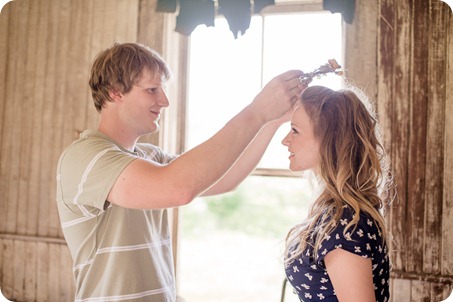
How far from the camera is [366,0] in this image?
7.14 ft

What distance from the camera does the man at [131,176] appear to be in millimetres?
1093

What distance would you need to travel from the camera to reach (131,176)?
1.11 meters

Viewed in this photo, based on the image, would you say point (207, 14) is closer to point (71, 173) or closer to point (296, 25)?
point (296, 25)

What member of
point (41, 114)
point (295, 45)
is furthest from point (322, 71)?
point (41, 114)

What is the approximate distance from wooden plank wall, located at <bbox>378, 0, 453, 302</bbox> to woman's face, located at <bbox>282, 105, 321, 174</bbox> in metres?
0.91

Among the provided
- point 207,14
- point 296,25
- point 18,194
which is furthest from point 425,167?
point 18,194

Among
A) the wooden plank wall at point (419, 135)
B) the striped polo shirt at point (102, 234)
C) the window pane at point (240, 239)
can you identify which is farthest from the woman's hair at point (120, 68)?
the window pane at point (240, 239)

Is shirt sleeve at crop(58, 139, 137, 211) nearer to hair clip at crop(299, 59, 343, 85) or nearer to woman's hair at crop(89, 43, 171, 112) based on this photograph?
woman's hair at crop(89, 43, 171, 112)

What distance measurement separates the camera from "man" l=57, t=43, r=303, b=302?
43.0 inches

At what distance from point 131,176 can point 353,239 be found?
0.60 metres

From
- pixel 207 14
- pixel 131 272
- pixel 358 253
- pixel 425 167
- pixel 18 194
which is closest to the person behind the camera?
pixel 358 253

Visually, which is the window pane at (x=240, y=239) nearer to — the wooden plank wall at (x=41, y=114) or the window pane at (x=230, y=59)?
the wooden plank wall at (x=41, y=114)

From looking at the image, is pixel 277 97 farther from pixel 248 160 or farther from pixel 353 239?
pixel 248 160

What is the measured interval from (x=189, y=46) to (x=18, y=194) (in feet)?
4.83
